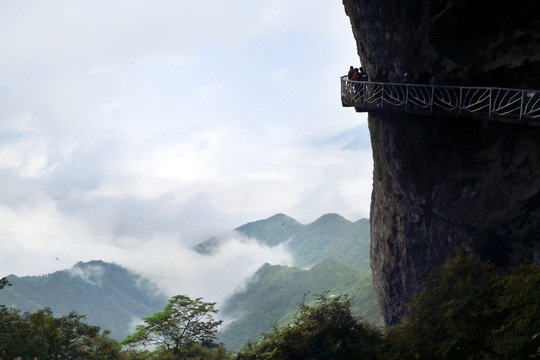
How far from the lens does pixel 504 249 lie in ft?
49.1

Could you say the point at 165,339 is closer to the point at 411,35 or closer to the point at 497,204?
the point at 497,204

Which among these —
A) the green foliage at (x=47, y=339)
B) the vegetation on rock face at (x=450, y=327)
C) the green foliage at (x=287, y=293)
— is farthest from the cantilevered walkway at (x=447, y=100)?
the green foliage at (x=287, y=293)

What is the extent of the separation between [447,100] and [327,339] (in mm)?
11432

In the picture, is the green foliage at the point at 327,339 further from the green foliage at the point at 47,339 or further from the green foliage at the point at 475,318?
the green foliage at the point at 47,339

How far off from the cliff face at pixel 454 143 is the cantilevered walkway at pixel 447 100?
0.53 metres

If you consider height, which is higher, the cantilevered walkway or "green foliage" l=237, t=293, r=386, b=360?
the cantilevered walkway

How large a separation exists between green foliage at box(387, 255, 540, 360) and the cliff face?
3735mm

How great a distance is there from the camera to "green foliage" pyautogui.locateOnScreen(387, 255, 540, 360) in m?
8.66

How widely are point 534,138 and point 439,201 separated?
5.45m

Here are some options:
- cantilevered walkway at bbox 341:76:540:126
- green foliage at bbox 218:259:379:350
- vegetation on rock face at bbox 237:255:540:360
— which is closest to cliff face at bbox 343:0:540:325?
cantilevered walkway at bbox 341:76:540:126

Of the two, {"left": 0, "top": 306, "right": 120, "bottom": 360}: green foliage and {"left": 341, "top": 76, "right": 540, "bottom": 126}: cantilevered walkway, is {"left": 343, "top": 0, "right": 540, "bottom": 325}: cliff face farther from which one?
{"left": 0, "top": 306, "right": 120, "bottom": 360}: green foliage

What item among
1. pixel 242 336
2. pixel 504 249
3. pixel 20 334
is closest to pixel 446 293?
pixel 504 249

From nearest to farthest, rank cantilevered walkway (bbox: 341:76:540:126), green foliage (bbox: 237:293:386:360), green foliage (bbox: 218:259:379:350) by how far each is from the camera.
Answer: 1. green foliage (bbox: 237:293:386:360)
2. cantilevered walkway (bbox: 341:76:540:126)
3. green foliage (bbox: 218:259:379:350)

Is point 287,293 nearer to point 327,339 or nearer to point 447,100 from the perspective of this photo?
point 447,100
